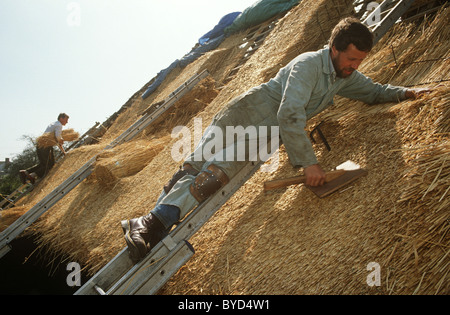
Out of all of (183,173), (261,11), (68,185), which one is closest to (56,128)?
(68,185)

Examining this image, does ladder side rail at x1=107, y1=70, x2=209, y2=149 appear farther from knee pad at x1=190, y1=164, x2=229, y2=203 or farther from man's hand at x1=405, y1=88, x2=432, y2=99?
man's hand at x1=405, y1=88, x2=432, y2=99

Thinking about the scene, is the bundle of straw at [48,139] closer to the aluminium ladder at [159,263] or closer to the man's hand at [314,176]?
the aluminium ladder at [159,263]

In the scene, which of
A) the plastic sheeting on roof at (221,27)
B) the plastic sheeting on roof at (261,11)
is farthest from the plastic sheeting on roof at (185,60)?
the plastic sheeting on roof at (261,11)

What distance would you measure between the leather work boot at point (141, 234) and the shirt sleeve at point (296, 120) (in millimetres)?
995

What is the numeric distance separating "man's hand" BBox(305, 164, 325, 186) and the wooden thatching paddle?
0.08ft

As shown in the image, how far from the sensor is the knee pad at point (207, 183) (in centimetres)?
167

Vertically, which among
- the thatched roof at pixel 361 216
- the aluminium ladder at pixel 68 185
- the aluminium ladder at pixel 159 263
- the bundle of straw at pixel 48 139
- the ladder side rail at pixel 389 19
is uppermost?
the bundle of straw at pixel 48 139

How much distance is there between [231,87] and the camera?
152 inches

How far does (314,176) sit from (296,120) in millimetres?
342

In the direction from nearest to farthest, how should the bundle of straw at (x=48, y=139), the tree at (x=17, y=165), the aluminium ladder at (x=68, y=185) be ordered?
the aluminium ladder at (x=68, y=185)
the bundle of straw at (x=48, y=139)
the tree at (x=17, y=165)

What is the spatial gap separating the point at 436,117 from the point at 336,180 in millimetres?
578

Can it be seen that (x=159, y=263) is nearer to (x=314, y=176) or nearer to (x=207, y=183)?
(x=207, y=183)
